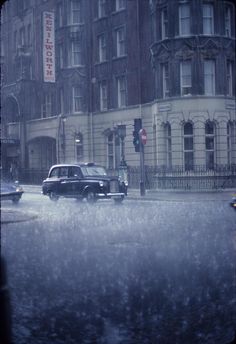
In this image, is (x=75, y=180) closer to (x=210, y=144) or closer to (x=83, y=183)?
(x=83, y=183)

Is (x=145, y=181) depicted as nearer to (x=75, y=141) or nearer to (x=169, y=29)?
(x=75, y=141)

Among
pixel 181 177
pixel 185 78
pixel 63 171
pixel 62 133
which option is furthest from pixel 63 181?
pixel 185 78

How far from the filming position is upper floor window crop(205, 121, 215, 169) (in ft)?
3.71

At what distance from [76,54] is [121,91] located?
0.61 ft

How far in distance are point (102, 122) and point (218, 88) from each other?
361mm

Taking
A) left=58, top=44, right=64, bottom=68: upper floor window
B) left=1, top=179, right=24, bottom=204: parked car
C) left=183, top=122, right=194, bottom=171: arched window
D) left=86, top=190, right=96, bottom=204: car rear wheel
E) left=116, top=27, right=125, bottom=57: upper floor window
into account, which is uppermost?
left=116, top=27, right=125, bottom=57: upper floor window

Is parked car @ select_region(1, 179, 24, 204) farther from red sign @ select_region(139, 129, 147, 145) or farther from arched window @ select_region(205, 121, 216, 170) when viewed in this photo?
arched window @ select_region(205, 121, 216, 170)

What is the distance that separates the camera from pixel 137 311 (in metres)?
1.21

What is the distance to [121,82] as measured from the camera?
1.32 meters

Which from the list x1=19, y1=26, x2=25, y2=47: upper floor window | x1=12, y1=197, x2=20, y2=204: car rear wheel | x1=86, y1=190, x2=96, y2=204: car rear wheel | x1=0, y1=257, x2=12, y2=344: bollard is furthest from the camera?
x1=86, y1=190, x2=96, y2=204: car rear wheel

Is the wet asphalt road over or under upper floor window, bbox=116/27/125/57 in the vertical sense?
under

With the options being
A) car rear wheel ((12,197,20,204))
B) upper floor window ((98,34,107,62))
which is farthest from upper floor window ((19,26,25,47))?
car rear wheel ((12,197,20,204))

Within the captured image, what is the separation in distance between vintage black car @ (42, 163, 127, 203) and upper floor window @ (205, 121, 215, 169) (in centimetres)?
30

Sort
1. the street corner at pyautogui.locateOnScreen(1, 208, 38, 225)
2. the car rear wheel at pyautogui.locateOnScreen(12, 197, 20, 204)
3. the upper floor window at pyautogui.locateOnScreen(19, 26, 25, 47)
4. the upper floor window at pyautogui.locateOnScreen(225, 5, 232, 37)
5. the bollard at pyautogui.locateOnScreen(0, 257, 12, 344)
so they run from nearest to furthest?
1. the bollard at pyautogui.locateOnScreen(0, 257, 12, 344)
2. the street corner at pyautogui.locateOnScreen(1, 208, 38, 225)
3. the car rear wheel at pyautogui.locateOnScreen(12, 197, 20, 204)
4. the upper floor window at pyautogui.locateOnScreen(225, 5, 232, 37)
5. the upper floor window at pyautogui.locateOnScreen(19, 26, 25, 47)
